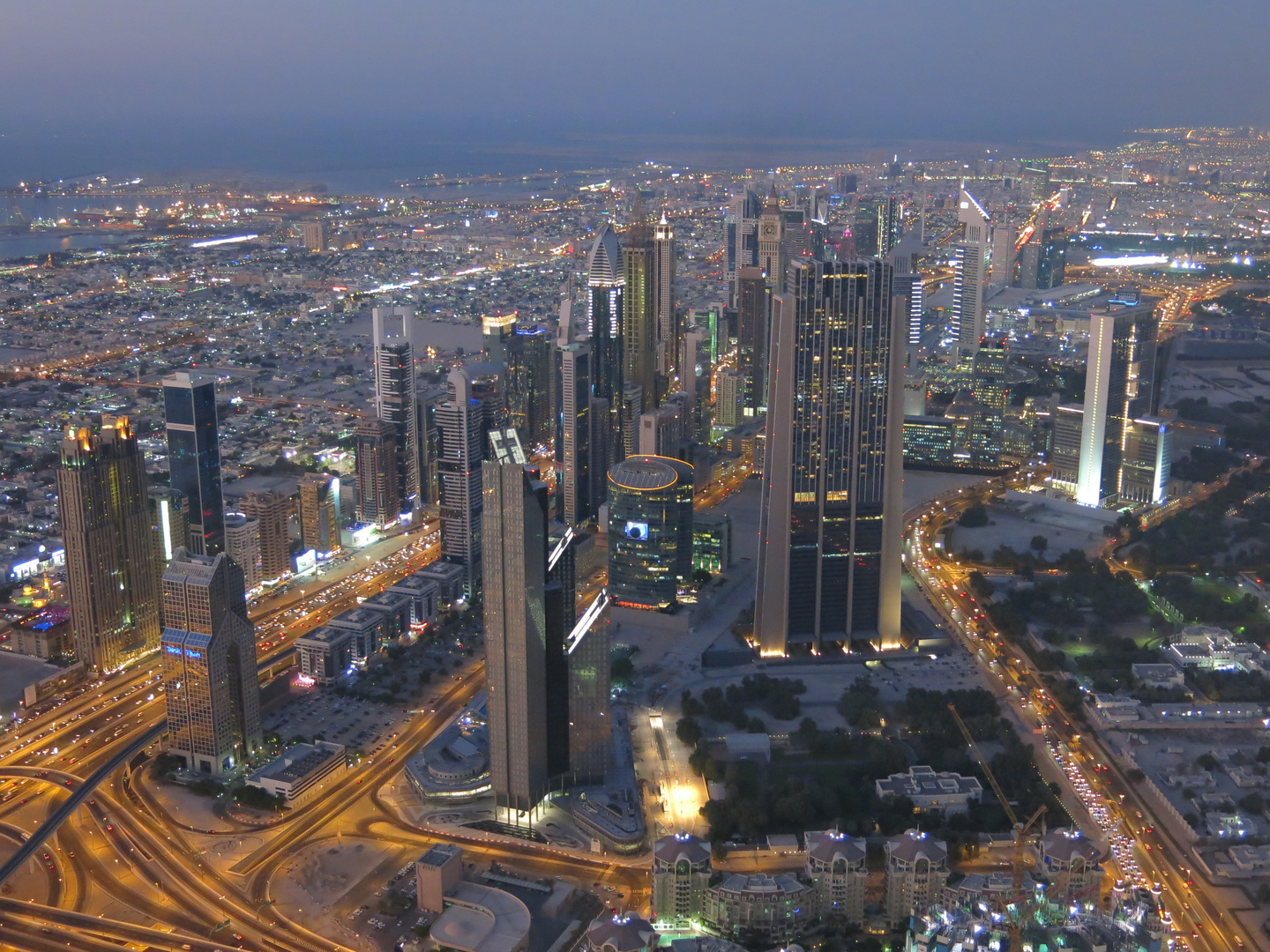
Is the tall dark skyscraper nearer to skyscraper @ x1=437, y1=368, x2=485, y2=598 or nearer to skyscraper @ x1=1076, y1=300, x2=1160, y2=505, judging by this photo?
skyscraper @ x1=437, y1=368, x2=485, y2=598

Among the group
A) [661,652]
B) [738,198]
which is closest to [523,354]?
[661,652]

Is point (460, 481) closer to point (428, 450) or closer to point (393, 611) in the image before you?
point (393, 611)

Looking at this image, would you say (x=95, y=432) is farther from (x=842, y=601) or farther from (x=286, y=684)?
(x=842, y=601)

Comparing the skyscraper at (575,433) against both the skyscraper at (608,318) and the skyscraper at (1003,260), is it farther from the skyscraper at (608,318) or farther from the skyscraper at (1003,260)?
the skyscraper at (1003,260)

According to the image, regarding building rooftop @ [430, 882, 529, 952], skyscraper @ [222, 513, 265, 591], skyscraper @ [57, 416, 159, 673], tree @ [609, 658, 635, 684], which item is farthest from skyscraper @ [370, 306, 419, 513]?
building rooftop @ [430, 882, 529, 952]

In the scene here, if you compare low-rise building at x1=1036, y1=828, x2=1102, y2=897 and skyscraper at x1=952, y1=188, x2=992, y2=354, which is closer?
low-rise building at x1=1036, y1=828, x2=1102, y2=897
